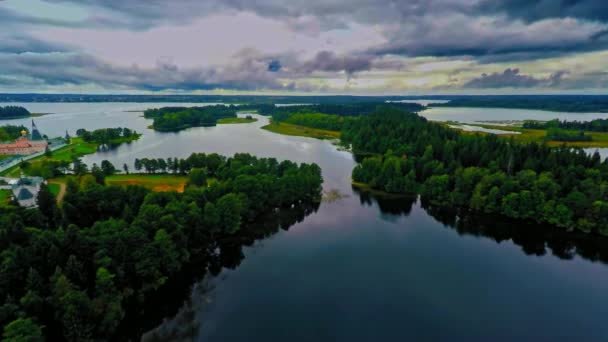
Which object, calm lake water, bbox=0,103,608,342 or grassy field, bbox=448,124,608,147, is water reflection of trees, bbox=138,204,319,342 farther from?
grassy field, bbox=448,124,608,147

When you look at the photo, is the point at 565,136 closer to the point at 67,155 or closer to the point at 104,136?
the point at 67,155

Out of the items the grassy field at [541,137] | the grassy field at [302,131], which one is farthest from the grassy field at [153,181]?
the grassy field at [541,137]

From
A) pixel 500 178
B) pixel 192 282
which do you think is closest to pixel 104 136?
pixel 192 282

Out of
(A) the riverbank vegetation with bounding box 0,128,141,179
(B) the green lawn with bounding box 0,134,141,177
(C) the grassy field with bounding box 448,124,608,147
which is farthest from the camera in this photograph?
(C) the grassy field with bounding box 448,124,608,147

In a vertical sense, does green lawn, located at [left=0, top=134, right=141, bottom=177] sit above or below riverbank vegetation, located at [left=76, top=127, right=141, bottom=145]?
below

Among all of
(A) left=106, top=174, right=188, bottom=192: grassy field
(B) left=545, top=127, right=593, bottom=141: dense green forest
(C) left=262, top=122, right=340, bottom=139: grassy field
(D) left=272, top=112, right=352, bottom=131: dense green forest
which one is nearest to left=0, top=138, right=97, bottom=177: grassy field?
(A) left=106, top=174, right=188, bottom=192: grassy field

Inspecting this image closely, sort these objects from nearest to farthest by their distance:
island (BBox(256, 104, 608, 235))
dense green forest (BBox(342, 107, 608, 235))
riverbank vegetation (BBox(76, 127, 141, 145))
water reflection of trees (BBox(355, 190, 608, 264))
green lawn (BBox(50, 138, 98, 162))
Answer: water reflection of trees (BBox(355, 190, 608, 264)), dense green forest (BBox(342, 107, 608, 235)), island (BBox(256, 104, 608, 235)), green lawn (BBox(50, 138, 98, 162)), riverbank vegetation (BBox(76, 127, 141, 145))
